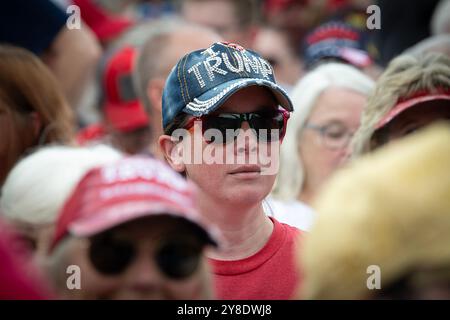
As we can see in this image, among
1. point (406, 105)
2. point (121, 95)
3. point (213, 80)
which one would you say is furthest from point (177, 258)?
point (121, 95)

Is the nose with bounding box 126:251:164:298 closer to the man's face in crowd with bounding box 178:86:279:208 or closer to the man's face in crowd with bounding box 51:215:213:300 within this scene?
the man's face in crowd with bounding box 51:215:213:300

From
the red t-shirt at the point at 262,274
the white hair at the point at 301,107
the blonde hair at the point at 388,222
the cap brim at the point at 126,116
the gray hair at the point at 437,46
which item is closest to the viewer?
the blonde hair at the point at 388,222

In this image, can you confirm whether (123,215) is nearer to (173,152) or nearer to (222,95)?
(222,95)

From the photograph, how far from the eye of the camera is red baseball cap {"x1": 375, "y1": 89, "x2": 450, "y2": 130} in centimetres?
407

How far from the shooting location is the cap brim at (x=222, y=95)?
3.55 metres

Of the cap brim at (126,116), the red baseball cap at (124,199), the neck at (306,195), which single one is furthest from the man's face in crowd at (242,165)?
the cap brim at (126,116)

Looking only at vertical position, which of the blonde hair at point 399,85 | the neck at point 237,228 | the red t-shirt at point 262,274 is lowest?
the red t-shirt at point 262,274

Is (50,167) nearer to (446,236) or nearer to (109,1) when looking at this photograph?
(446,236)

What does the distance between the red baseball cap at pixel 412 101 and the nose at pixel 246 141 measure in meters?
0.71

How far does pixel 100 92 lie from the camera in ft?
21.4

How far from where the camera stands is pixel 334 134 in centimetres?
525

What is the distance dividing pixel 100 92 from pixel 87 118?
1180 millimetres

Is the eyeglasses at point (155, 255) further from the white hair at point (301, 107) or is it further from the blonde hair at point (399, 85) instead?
the white hair at point (301, 107)
